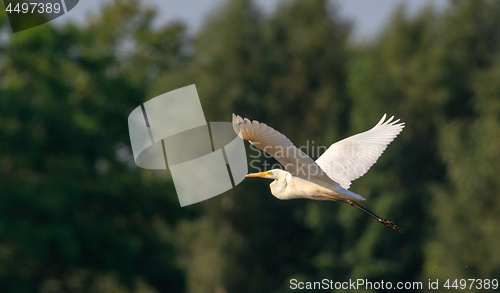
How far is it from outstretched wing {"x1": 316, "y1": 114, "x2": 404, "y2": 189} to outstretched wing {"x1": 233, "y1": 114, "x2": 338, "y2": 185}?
2.48 feet

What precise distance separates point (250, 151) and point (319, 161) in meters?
9.97

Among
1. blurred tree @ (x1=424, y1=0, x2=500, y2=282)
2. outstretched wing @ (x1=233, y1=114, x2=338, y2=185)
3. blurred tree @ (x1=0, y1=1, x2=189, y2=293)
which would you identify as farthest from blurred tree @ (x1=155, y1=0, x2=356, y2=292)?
outstretched wing @ (x1=233, y1=114, x2=338, y2=185)

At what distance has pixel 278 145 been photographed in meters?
6.38

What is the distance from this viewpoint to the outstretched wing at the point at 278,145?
19.9ft

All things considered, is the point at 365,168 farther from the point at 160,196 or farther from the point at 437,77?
the point at 437,77

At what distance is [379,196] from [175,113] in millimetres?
6502

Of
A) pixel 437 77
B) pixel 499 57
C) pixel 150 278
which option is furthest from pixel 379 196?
pixel 150 278

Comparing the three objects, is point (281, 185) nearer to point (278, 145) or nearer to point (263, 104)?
point (278, 145)

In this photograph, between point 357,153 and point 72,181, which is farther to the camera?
point 72,181

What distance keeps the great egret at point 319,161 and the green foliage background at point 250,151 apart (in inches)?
381

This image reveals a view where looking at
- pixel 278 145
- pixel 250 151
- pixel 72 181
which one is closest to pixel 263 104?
pixel 250 151

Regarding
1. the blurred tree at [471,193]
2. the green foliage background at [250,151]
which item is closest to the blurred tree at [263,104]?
the green foliage background at [250,151]

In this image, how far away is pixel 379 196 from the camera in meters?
19.9

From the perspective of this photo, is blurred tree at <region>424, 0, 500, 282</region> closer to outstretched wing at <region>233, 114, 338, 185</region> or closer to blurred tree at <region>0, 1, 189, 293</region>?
blurred tree at <region>0, 1, 189, 293</region>
